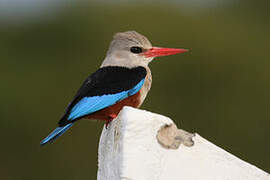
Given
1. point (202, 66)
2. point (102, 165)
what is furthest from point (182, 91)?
point (102, 165)

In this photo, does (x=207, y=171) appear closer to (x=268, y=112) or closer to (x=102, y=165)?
(x=102, y=165)

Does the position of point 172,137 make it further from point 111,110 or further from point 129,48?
point 129,48

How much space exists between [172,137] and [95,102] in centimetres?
187

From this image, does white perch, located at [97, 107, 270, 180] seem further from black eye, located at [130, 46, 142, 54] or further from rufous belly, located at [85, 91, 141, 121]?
black eye, located at [130, 46, 142, 54]

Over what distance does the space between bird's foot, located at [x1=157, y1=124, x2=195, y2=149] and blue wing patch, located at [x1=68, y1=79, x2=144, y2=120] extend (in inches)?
68.3

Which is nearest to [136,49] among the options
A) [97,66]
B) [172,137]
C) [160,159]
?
[172,137]

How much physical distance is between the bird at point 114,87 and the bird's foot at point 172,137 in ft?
5.21

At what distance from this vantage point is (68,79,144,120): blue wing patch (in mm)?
4938

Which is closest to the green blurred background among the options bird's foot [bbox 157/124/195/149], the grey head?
the grey head

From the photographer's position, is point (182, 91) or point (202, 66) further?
point (202, 66)

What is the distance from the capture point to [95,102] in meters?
5.04

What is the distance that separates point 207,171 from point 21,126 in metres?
9.67

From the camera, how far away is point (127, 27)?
45.9 ft

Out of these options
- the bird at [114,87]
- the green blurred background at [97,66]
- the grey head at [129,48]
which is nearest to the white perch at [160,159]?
the bird at [114,87]
